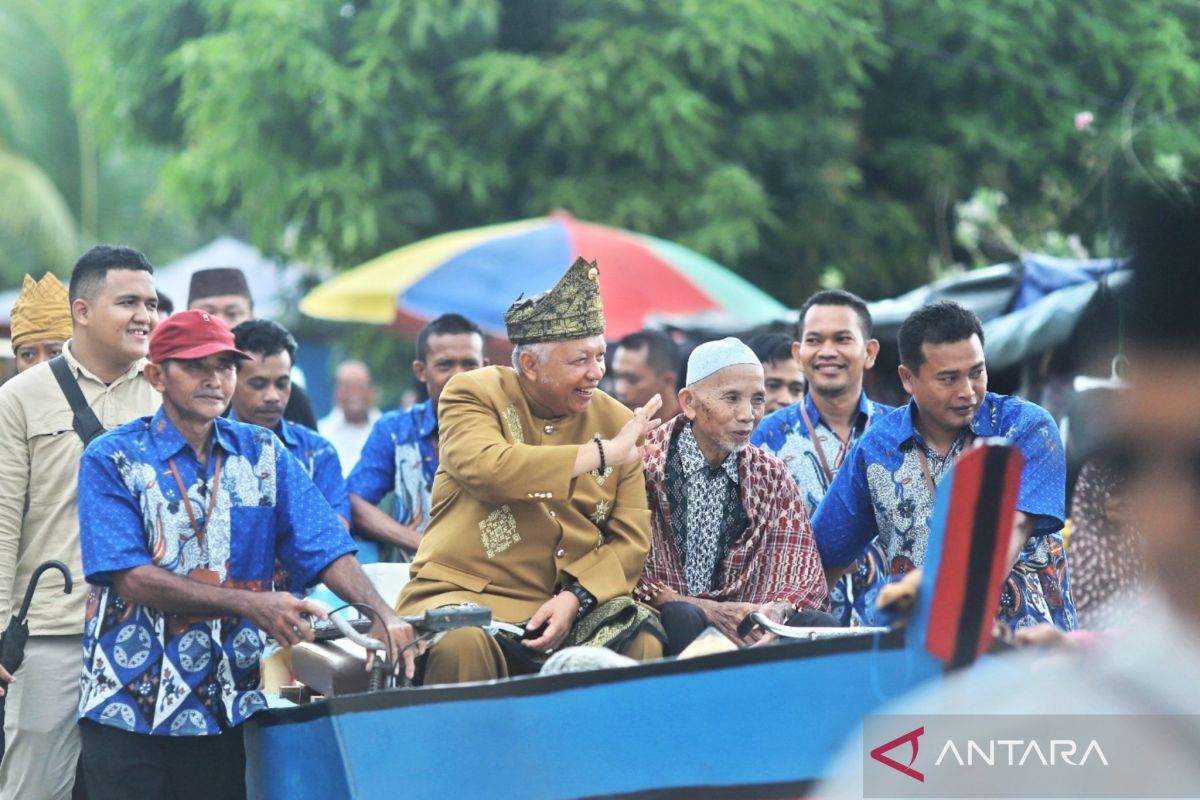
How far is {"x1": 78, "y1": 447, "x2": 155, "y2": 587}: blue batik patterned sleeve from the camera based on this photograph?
4.40 m

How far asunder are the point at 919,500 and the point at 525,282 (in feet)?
20.4

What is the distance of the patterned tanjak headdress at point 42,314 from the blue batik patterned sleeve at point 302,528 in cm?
211

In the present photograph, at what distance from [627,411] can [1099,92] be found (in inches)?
463

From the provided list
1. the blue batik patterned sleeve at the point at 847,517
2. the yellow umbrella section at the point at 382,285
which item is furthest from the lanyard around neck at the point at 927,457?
the yellow umbrella section at the point at 382,285

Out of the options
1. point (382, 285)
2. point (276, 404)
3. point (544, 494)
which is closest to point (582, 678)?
point (544, 494)

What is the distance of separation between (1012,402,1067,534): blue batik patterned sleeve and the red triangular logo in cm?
233

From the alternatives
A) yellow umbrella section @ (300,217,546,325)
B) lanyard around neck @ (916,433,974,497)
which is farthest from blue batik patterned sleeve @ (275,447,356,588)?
yellow umbrella section @ (300,217,546,325)

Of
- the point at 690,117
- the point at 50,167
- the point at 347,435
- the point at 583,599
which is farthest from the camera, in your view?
the point at 50,167

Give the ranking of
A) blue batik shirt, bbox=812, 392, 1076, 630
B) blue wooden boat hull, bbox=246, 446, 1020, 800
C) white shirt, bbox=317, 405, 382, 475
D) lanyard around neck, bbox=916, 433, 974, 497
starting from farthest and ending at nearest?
white shirt, bbox=317, 405, 382, 475
lanyard around neck, bbox=916, 433, 974, 497
blue batik shirt, bbox=812, 392, 1076, 630
blue wooden boat hull, bbox=246, 446, 1020, 800

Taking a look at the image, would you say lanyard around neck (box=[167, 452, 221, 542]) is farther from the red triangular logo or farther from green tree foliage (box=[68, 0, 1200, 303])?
green tree foliage (box=[68, 0, 1200, 303])

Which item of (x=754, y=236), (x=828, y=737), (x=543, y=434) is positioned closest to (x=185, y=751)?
(x=543, y=434)

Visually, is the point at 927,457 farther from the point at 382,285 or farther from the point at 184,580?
the point at 382,285

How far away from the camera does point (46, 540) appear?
5199 millimetres

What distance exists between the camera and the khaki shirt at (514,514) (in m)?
4.79
